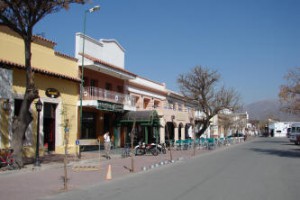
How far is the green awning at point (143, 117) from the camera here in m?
32.6

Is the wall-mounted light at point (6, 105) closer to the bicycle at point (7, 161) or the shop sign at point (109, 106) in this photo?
the bicycle at point (7, 161)

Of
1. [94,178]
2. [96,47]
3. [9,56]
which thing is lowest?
[94,178]

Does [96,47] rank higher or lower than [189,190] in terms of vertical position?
higher

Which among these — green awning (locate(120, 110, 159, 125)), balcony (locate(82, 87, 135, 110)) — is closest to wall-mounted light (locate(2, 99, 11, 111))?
balcony (locate(82, 87, 135, 110))

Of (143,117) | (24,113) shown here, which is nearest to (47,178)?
(24,113)

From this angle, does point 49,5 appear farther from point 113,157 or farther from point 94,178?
point 113,157

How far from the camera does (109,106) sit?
3091 cm

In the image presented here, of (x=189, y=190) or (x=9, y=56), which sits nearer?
(x=189, y=190)

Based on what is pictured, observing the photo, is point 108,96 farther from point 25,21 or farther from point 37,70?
point 25,21

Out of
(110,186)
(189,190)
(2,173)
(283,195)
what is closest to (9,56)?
(2,173)

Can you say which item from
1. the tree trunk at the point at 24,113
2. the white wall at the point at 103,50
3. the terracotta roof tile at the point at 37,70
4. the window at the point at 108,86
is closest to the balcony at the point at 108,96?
the window at the point at 108,86

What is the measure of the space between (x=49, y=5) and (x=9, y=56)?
6.53 meters

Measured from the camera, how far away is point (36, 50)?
2484cm

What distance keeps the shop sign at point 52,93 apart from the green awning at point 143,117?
8.66 meters
